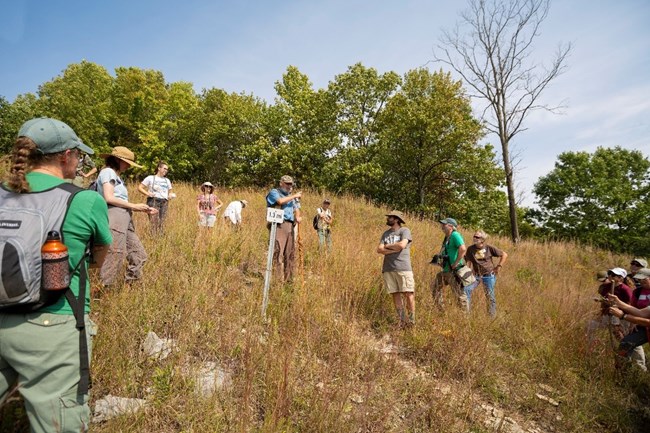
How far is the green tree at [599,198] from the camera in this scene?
94.3 feet

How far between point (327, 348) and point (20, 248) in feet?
9.45

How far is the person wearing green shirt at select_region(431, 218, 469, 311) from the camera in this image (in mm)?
5469

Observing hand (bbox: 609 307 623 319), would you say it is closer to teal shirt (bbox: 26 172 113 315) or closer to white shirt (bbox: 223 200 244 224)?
teal shirt (bbox: 26 172 113 315)

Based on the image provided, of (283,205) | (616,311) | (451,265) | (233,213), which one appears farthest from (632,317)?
(233,213)

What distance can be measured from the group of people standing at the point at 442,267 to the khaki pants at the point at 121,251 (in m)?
3.21

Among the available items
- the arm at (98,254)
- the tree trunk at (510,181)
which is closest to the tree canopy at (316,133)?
the tree trunk at (510,181)

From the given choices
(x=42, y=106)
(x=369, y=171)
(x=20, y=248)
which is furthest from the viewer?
(x=42, y=106)

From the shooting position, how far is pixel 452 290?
5566 mm

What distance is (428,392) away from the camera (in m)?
3.33

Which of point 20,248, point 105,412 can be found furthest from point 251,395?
point 20,248

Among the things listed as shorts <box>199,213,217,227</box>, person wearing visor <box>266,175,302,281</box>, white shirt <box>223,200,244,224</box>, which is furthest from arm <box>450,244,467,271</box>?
shorts <box>199,213,217,227</box>

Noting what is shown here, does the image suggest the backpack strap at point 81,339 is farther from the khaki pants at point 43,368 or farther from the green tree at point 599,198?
the green tree at point 599,198

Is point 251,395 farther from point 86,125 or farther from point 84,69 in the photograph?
point 84,69

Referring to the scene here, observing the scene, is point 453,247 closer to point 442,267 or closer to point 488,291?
point 442,267
